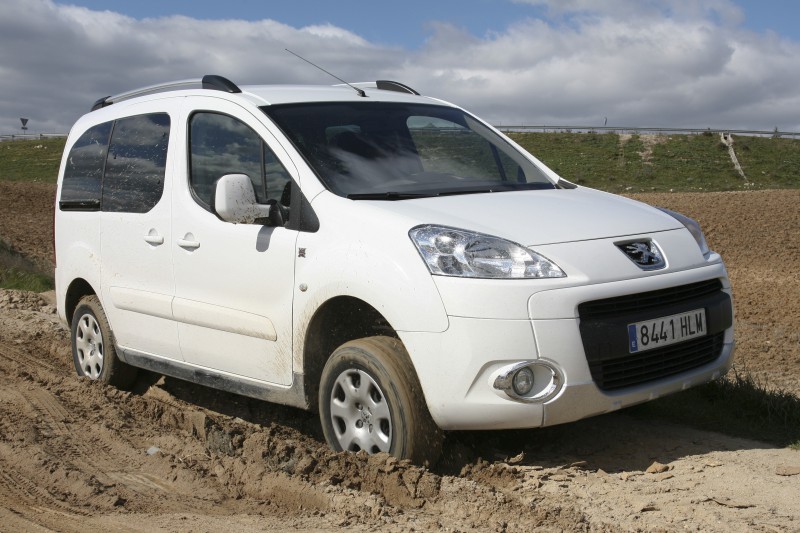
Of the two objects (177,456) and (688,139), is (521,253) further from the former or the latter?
(688,139)

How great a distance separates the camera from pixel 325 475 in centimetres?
455

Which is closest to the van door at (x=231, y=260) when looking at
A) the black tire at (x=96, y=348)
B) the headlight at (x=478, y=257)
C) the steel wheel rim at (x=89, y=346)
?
the headlight at (x=478, y=257)

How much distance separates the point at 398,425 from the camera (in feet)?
14.6

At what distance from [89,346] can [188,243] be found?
Result: 194 cm

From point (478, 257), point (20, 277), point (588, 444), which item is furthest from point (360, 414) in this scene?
point (20, 277)

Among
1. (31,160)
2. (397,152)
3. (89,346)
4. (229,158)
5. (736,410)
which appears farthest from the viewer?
(31,160)

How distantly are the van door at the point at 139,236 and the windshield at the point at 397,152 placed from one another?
3.50ft

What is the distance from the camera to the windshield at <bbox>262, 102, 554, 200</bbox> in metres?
5.08

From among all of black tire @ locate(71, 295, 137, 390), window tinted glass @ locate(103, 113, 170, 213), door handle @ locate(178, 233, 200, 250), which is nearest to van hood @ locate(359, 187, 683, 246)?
door handle @ locate(178, 233, 200, 250)

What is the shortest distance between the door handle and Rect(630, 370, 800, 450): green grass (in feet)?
8.98

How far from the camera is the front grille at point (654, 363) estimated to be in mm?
4469

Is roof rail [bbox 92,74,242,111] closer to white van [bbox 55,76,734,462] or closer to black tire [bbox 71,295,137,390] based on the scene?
white van [bbox 55,76,734,462]

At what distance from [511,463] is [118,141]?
358cm

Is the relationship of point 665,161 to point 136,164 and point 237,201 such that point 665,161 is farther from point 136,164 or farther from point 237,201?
point 237,201
